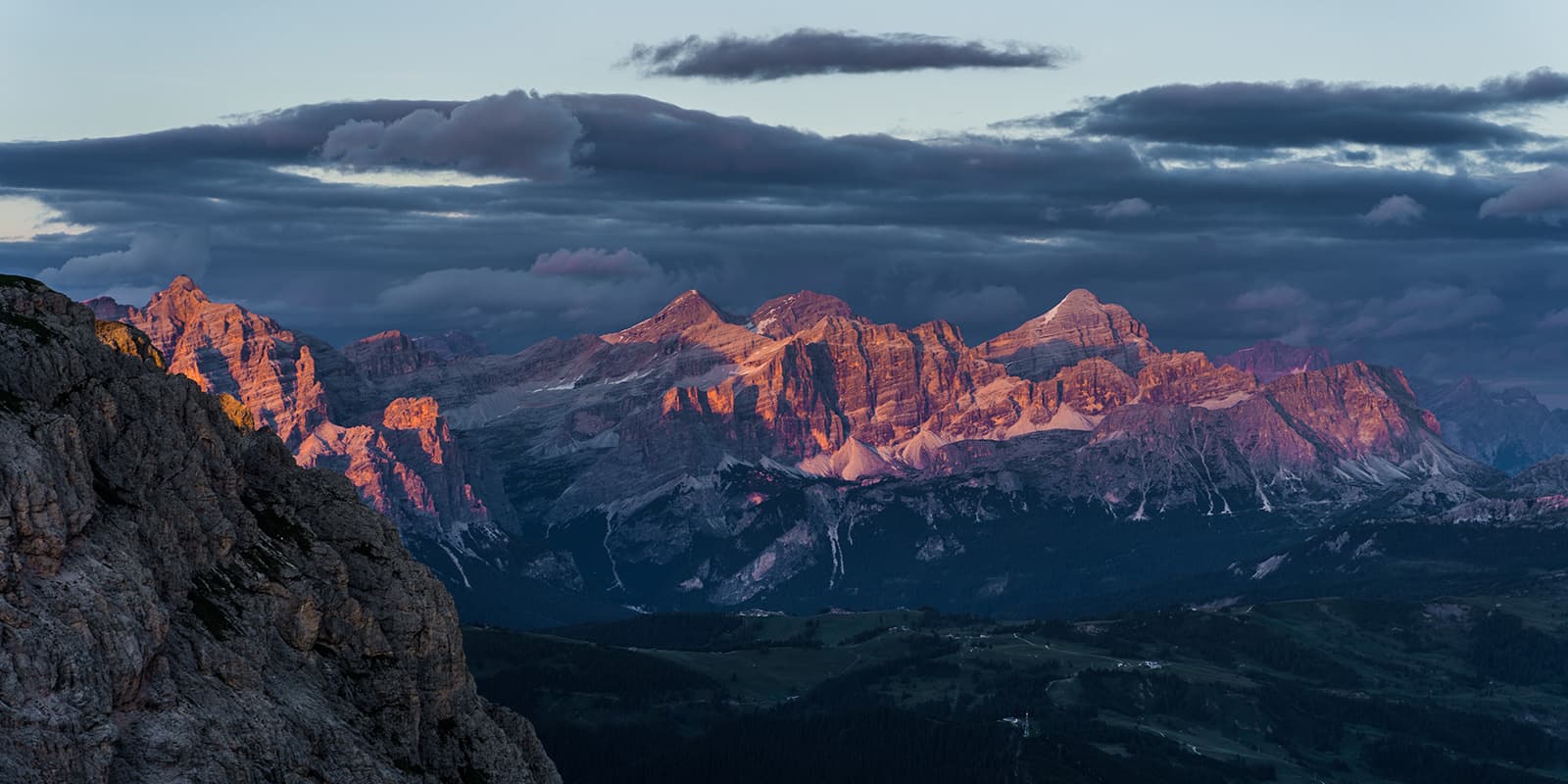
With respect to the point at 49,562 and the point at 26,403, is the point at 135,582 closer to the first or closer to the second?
the point at 49,562

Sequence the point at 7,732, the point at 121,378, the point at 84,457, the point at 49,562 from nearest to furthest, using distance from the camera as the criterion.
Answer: the point at 7,732 < the point at 49,562 < the point at 84,457 < the point at 121,378

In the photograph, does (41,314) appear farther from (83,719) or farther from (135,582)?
(83,719)

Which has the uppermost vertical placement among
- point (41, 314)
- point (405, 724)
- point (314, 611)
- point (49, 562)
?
point (41, 314)

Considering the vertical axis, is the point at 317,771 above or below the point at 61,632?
below

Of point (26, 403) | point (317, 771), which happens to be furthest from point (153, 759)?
point (26, 403)

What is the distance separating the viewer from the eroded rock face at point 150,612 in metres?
147

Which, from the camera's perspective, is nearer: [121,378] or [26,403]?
[26,403]

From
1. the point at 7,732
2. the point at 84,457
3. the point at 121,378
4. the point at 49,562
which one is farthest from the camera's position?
the point at 121,378

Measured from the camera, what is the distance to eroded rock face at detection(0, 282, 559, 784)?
482ft

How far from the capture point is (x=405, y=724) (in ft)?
642

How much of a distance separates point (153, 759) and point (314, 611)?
3816cm

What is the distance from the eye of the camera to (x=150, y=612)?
15762 cm

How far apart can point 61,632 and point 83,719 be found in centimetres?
653

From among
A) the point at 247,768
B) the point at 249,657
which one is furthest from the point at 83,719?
the point at 249,657
